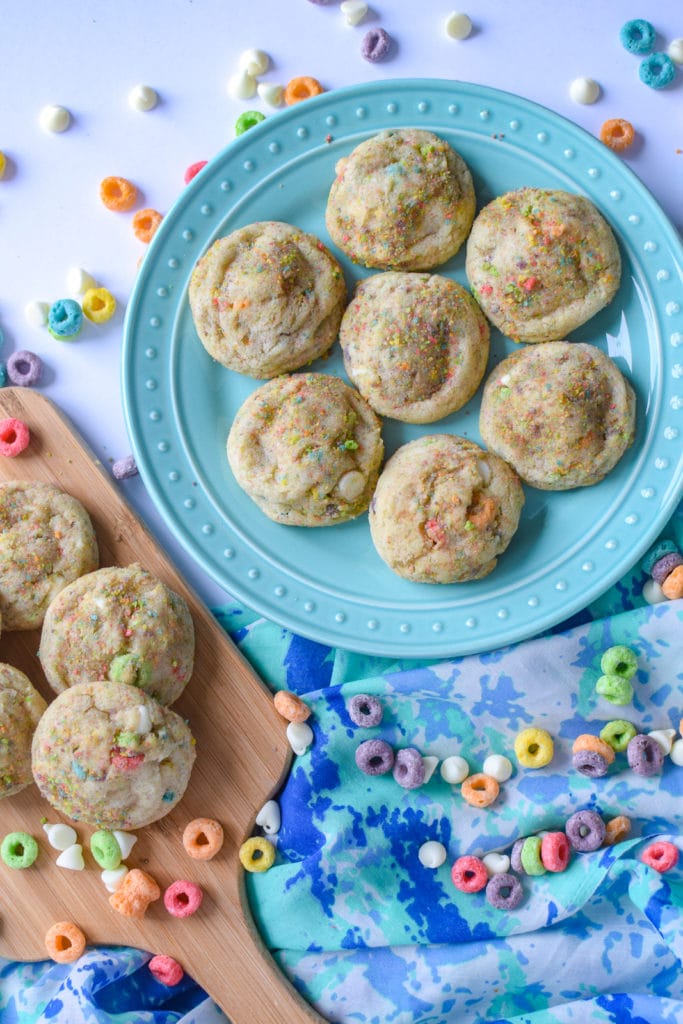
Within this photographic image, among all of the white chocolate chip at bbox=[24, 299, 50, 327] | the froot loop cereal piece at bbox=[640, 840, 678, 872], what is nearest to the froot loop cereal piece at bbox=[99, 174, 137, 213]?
the white chocolate chip at bbox=[24, 299, 50, 327]

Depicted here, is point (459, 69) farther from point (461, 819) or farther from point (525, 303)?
point (461, 819)

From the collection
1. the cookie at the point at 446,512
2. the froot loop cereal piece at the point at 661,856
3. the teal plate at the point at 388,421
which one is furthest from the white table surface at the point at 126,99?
the froot loop cereal piece at the point at 661,856

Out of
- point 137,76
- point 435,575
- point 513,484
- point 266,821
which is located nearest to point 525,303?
point 513,484

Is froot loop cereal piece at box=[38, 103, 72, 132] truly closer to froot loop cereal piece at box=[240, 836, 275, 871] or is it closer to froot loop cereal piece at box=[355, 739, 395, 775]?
froot loop cereal piece at box=[355, 739, 395, 775]

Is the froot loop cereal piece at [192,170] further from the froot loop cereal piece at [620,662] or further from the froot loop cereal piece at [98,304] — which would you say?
the froot loop cereal piece at [620,662]

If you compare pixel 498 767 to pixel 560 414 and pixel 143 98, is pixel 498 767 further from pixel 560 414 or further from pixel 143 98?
pixel 143 98

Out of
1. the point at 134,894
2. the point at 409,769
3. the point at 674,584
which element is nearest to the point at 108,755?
the point at 134,894
